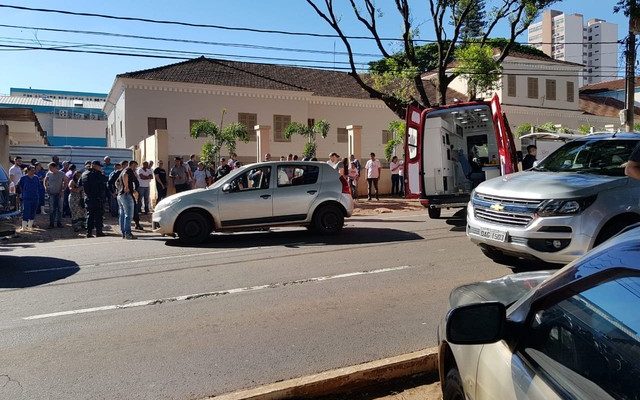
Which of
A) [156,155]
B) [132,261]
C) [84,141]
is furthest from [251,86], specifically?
[84,141]

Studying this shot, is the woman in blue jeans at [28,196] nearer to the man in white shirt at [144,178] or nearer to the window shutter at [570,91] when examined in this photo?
the man in white shirt at [144,178]

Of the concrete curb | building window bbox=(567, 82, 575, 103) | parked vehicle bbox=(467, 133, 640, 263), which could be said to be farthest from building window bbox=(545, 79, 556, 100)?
the concrete curb

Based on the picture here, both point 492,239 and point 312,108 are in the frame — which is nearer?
point 492,239

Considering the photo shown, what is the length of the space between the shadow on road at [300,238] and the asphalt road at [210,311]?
0.29 meters

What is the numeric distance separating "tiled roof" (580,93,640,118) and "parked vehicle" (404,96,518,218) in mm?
36285

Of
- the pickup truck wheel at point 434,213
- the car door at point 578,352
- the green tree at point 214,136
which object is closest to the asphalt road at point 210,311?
the car door at point 578,352

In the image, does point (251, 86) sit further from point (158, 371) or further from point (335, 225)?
point (158, 371)

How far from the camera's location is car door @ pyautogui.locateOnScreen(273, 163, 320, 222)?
11.2 meters

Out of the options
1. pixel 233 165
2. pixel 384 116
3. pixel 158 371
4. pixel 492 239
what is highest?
pixel 384 116

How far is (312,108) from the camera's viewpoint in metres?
34.3

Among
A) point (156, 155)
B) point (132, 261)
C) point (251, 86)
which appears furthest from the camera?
point (251, 86)

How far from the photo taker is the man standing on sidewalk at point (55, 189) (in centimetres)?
1424

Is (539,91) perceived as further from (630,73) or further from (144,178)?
(144,178)

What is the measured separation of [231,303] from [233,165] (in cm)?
1161
